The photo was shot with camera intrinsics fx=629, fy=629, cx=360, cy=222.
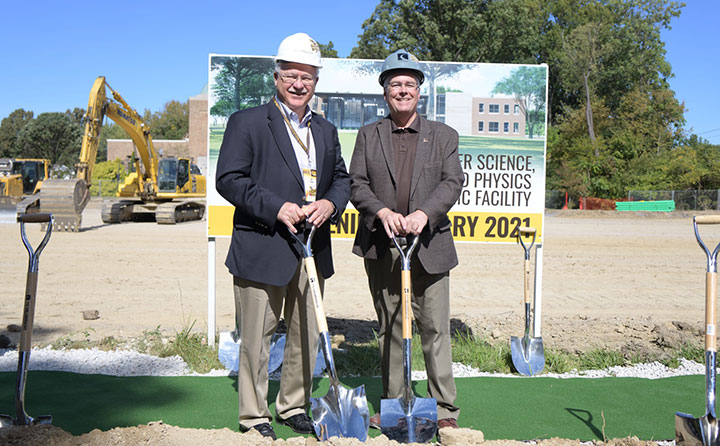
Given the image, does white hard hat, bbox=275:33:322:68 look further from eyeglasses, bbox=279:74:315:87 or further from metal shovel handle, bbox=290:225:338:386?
metal shovel handle, bbox=290:225:338:386

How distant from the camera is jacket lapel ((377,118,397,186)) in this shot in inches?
156

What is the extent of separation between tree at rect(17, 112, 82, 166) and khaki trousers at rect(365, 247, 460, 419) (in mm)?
66208

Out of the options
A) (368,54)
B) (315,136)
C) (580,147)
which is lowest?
(315,136)

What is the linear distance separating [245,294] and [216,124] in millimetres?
2874

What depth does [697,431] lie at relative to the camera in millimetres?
3225

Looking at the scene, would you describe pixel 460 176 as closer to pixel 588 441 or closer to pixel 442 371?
pixel 442 371

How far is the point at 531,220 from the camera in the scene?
6258mm

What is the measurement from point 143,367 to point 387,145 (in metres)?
3.11

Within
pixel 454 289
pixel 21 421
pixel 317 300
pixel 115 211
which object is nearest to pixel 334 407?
pixel 317 300

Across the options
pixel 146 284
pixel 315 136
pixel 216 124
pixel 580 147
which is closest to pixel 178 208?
Result: pixel 146 284

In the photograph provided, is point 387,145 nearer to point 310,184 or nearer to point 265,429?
point 310,184

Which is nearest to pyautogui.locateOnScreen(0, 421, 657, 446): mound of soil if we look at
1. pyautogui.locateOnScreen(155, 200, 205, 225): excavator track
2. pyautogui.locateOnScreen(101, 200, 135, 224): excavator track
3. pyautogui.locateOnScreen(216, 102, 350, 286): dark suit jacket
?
pyautogui.locateOnScreen(216, 102, 350, 286): dark suit jacket

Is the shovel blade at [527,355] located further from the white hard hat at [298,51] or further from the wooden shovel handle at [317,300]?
the white hard hat at [298,51]

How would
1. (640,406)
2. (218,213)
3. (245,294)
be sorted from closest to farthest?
(245,294) < (640,406) < (218,213)
